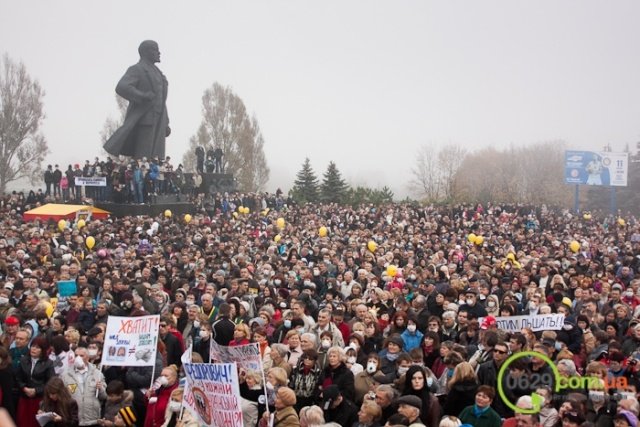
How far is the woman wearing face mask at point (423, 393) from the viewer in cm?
695

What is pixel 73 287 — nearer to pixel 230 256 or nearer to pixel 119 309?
pixel 119 309

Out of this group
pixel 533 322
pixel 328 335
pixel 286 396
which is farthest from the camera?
pixel 533 322

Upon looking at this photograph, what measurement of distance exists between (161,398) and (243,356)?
93 centimetres

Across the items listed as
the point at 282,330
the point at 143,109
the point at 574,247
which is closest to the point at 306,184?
the point at 143,109

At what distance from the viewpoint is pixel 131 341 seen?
28.8 ft

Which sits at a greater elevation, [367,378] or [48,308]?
[48,308]

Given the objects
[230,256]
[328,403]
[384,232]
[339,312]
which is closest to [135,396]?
[328,403]

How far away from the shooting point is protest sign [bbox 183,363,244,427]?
22.1 feet

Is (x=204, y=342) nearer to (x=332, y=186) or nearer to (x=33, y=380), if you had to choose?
(x=33, y=380)

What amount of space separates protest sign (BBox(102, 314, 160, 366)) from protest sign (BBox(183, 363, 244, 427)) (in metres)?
1.67

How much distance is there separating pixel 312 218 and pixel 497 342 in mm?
21517

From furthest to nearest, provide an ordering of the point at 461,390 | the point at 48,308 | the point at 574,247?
the point at 574,247, the point at 48,308, the point at 461,390

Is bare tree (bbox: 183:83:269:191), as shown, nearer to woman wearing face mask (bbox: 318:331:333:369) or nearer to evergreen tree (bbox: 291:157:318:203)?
evergreen tree (bbox: 291:157:318:203)

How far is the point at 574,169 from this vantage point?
168 ft
